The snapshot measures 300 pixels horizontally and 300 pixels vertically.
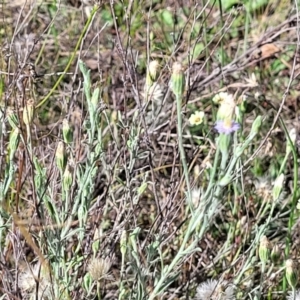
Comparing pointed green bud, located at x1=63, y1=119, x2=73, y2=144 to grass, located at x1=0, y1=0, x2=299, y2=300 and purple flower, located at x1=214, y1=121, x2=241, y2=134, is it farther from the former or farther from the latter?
purple flower, located at x1=214, y1=121, x2=241, y2=134

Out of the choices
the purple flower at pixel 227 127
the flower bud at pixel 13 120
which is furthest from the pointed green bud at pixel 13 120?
the purple flower at pixel 227 127

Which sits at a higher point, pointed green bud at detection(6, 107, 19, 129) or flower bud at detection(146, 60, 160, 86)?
flower bud at detection(146, 60, 160, 86)

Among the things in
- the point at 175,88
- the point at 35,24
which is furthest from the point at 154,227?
the point at 35,24

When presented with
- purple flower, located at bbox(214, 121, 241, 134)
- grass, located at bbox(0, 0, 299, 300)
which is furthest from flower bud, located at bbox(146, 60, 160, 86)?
purple flower, located at bbox(214, 121, 241, 134)

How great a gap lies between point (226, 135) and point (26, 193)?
3.06 feet

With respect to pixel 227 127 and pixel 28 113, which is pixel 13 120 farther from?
pixel 227 127

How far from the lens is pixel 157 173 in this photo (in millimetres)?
1782

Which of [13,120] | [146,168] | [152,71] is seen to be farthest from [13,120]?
[146,168]

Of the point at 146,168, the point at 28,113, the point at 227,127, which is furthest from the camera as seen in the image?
the point at 146,168

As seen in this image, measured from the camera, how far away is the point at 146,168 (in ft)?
5.87

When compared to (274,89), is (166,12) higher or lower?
higher

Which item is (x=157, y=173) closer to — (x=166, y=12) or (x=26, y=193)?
(x=26, y=193)

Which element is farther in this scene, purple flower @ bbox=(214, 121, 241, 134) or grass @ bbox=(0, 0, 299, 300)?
grass @ bbox=(0, 0, 299, 300)

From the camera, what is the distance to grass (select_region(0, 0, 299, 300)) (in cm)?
118
